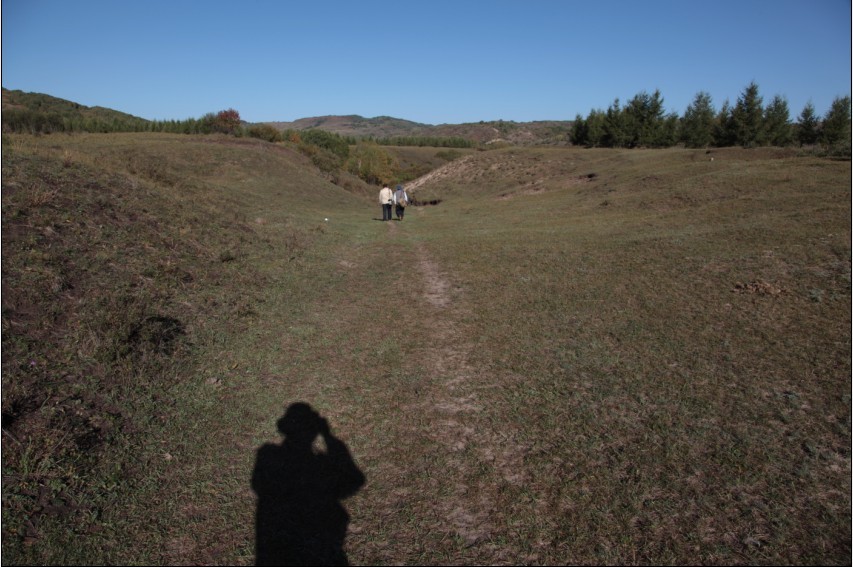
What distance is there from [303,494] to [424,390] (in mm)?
2053

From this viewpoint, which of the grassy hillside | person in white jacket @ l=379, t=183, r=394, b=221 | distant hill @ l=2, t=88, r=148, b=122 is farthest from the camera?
distant hill @ l=2, t=88, r=148, b=122

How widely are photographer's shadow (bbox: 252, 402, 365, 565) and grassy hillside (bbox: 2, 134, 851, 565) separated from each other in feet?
0.13

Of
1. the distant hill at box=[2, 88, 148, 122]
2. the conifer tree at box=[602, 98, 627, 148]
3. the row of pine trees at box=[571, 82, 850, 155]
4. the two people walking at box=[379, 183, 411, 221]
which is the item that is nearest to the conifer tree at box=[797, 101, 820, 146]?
the row of pine trees at box=[571, 82, 850, 155]

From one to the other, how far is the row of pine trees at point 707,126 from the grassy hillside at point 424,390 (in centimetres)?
5095

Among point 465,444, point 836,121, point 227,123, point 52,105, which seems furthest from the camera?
point 52,105

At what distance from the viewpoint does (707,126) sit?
194ft

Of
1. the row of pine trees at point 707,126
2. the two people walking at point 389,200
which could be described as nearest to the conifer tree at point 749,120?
the row of pine trees at point 707,126

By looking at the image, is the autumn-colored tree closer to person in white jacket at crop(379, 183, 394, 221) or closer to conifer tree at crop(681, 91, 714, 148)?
person in white jacket at crop(379, 183, 394, 221)

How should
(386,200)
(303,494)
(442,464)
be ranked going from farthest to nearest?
(386,200) → (442,464) → (303,494)

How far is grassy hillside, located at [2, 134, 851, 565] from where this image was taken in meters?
3.43

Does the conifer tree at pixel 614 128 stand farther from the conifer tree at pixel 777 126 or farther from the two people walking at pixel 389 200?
the two people walking at pixel 389 200

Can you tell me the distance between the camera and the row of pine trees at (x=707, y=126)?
5128cm

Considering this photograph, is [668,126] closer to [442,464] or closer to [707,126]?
[707,126]

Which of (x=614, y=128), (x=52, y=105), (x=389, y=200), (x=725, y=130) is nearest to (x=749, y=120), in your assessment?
(x=725, y=130)
